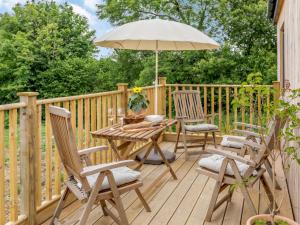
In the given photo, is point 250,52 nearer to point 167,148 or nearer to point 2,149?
point 167,148

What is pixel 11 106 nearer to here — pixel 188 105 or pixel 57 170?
pixel 57 170

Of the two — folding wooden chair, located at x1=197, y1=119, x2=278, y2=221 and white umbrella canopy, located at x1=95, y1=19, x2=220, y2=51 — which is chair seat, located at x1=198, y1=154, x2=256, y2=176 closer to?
folding wooden chair, located at x1=197, y1=119, x2=278, y2=221

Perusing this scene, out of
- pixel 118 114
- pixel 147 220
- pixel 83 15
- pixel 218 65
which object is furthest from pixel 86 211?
pixel 83 15

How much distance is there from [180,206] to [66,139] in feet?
5.00

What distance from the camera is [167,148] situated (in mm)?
6266

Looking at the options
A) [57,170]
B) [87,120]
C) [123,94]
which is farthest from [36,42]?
[57,170]

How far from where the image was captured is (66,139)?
262 cm

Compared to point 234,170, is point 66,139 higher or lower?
higher

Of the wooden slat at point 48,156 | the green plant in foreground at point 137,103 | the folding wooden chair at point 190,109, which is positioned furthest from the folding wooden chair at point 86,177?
the folding wooden chair at point 190,109

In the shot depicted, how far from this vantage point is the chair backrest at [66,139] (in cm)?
255

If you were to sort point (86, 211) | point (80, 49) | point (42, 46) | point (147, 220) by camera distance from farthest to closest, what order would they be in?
point (80, 49)
point (42, 46)
point (147, 220)
point (86, 211)

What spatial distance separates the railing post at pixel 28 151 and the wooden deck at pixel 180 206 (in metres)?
0.39

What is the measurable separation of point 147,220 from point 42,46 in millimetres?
13577

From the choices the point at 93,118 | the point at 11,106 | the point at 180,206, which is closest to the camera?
the point at 11,106
